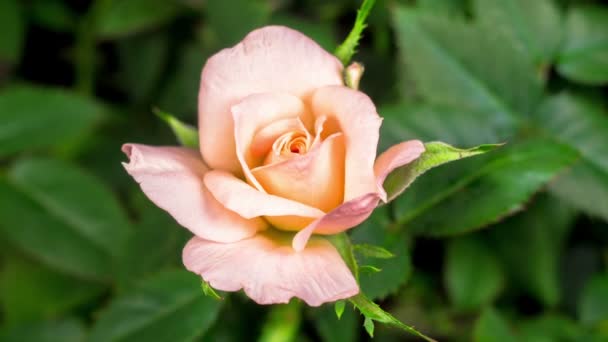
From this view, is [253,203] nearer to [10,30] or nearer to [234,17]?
[234,17]

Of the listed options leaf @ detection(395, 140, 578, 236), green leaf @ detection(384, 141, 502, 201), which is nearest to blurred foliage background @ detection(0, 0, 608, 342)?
leaf @ detection(395, 140, 578, 236)

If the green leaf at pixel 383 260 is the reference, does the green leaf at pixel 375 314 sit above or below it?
above

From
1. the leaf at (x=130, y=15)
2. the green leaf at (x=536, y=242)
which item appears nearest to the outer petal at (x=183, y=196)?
the green leaf at (x=536, y=242)

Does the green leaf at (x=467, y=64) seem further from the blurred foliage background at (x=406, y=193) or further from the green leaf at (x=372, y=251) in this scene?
the green leaf at (x=372, y=251)

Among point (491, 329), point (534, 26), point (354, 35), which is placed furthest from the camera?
point (534, 26)

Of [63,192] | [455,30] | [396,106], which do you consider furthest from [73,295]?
[455,30]

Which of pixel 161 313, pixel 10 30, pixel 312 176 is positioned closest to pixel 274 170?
pixel 312 176
